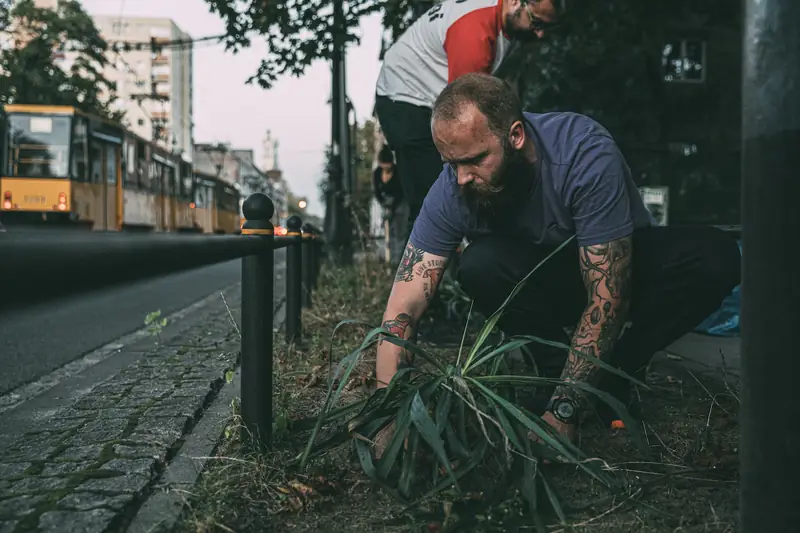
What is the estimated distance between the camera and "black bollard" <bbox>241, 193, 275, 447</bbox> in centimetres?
235

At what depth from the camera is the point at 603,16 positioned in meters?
6.69

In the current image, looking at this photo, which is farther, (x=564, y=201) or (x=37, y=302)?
(x=564, y=201)

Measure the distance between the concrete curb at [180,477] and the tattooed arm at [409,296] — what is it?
0.59 m

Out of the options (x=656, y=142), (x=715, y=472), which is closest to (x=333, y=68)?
(x=715, y=472)

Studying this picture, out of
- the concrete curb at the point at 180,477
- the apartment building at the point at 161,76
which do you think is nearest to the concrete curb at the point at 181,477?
the concrete curb at the point at 180,477

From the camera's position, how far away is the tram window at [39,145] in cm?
1780

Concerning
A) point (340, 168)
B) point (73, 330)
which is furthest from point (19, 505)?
point (340, 168)

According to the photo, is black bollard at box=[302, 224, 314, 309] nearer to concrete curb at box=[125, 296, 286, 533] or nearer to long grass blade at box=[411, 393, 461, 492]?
concrete curb at box=[125, 296, 286, 533]

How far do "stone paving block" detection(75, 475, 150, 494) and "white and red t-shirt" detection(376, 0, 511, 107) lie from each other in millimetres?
2256

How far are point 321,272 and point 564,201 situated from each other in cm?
599

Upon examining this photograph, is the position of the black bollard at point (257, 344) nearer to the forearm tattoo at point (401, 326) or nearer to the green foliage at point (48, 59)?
the forearm tattoo at point (401, 326)

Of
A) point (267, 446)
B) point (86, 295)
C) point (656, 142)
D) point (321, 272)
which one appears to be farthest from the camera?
point (656, 142)

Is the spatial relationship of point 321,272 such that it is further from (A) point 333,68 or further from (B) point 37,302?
(B) point 37,302

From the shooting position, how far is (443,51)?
3953 mm
